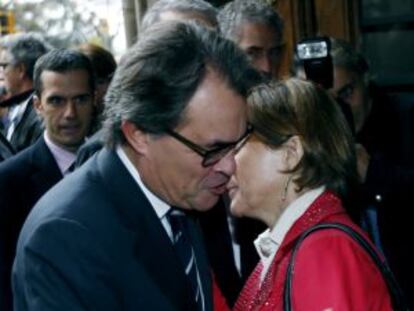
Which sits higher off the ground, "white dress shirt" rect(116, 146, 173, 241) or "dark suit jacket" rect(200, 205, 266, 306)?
"white dress shirt" rect(116, 146, 173, 241)

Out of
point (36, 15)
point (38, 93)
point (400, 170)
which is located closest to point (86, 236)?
point (400, 170)

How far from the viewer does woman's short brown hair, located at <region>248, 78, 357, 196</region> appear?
2.38 meters

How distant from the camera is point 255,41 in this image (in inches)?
146

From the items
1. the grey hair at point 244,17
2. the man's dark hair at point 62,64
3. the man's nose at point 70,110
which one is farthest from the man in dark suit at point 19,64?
the grey hair at point 244,17

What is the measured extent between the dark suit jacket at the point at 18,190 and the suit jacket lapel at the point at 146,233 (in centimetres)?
147

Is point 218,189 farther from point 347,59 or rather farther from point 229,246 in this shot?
point 347,59

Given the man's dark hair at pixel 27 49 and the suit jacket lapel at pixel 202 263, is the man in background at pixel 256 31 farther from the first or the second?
the man's dark hair at pixel 27 49

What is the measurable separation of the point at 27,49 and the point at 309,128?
14.9 feet

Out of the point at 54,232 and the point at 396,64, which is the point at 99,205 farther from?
the point at 396,64

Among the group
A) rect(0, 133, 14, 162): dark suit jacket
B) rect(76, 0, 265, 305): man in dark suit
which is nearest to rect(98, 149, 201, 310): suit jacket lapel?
rect(76, 0, 265, 305): man in dark suit

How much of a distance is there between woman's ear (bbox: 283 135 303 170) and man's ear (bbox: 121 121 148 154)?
0.48 m

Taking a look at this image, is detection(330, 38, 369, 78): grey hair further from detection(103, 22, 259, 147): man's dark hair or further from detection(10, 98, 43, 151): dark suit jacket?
detection(10, 98, 43, 151): dark suit jacket

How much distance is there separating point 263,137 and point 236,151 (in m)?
0.09

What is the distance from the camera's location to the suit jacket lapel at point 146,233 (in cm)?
200
